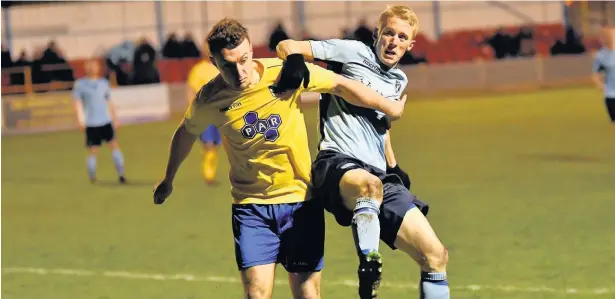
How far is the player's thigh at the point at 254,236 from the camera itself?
7301mm

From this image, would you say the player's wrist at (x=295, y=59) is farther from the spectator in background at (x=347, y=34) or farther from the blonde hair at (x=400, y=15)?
the spectator in background at (x=347, y=34)

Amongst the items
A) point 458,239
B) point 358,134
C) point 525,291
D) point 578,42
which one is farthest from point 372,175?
point 578,42

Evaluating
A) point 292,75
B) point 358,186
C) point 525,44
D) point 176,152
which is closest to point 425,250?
point 358,186

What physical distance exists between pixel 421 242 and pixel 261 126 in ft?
3.80

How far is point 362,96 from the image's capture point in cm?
718

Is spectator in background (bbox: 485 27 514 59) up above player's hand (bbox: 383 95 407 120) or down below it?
below

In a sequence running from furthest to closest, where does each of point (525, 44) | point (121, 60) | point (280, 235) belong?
point (525, 44) → point (121, 60) → point (280, 235)

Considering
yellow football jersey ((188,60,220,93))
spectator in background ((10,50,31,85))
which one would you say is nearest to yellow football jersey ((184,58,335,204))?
yellow football jersey ((188,60,220,93))

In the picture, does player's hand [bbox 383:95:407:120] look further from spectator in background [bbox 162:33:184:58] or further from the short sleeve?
spectator in background [bbox 162:33:184:58]

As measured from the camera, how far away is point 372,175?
7.19 m

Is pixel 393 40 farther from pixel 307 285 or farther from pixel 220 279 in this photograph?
pixel 220 279

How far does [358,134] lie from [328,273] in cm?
403

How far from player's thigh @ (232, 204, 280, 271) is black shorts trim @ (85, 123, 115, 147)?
1248 centimetres

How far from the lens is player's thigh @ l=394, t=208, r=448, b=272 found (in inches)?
279
